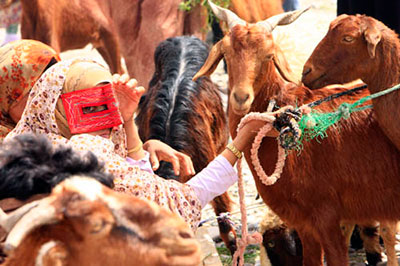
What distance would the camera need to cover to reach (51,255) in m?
1.76

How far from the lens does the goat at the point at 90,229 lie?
1756mm

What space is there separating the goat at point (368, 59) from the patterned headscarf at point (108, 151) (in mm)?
1253

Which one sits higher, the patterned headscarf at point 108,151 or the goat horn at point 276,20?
the goat horn at point 276,20

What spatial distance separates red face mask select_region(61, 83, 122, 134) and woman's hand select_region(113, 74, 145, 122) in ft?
0.66

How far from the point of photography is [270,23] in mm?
3574

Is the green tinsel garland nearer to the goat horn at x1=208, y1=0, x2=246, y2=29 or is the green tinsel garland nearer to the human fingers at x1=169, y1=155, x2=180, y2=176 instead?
the human fingers at x1=169, y1=155, x2=180, y2=176

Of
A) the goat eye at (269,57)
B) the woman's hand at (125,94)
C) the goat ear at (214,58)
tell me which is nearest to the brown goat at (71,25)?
the goat ear at (214,58)

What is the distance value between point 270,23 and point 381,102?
815 millimetres

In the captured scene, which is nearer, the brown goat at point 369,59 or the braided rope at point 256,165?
the braided rope at point 256,165

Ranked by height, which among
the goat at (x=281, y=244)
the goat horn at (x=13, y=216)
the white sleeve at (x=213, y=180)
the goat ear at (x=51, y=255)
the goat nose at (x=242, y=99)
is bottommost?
the goat at (x=281, y=244)

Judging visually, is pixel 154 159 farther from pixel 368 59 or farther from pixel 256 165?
pixel 368 59

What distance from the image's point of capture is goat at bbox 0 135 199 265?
1756 millimetres

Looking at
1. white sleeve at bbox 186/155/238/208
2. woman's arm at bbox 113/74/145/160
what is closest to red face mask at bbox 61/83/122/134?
woman's arm at bbox 113/74/145/160

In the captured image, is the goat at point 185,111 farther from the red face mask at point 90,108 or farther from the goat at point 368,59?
the red face mask at point 90,108
